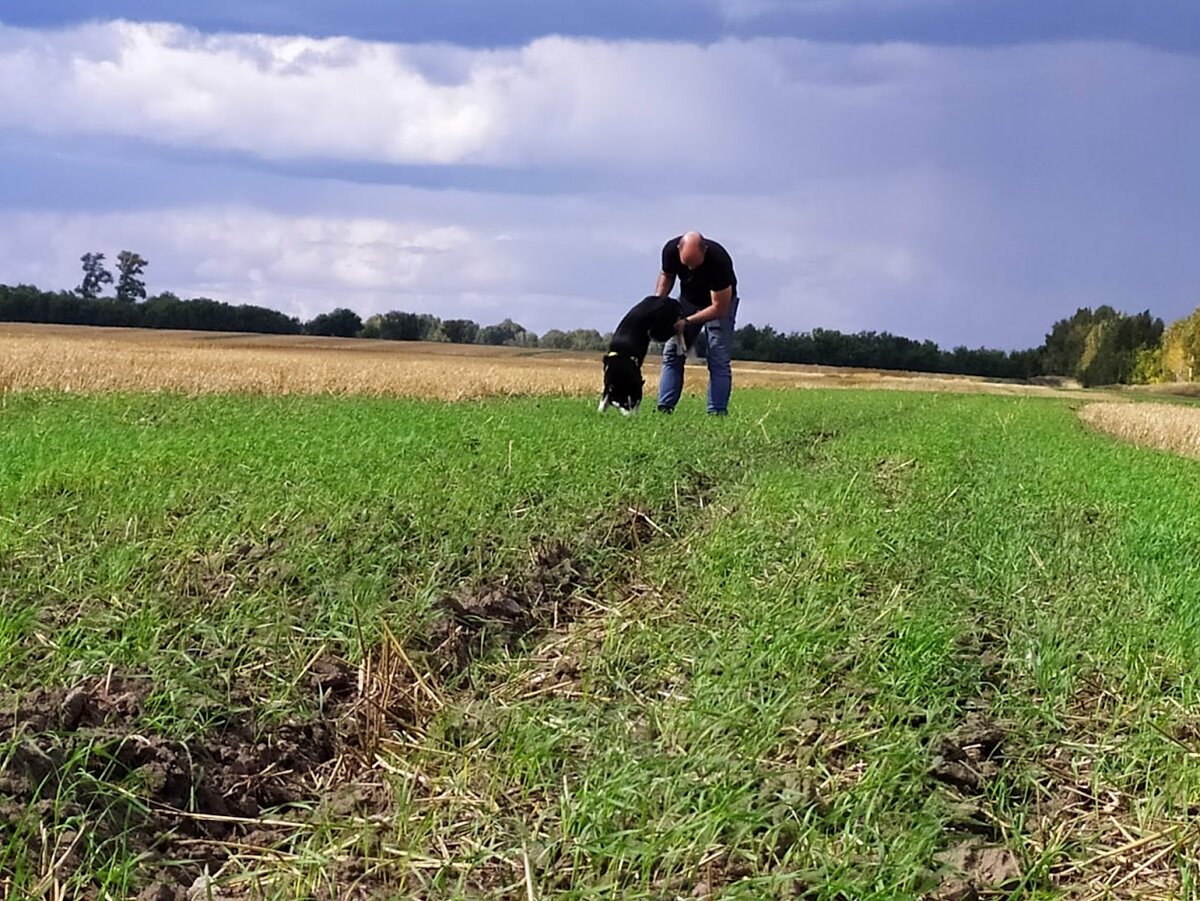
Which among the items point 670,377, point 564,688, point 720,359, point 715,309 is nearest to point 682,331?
point 715,309

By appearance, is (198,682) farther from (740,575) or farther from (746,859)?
(740,575)

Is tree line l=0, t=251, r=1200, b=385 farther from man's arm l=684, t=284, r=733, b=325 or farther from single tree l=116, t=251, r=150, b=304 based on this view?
man's arm l=684, t=284, r=733, b=325

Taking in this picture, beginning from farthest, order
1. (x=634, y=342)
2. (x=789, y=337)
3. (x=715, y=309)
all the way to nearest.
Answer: (x=789, y=337) → (x=715, y=309) → (x=634, y=342)

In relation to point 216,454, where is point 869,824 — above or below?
below

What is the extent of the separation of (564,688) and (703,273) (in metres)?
8.70

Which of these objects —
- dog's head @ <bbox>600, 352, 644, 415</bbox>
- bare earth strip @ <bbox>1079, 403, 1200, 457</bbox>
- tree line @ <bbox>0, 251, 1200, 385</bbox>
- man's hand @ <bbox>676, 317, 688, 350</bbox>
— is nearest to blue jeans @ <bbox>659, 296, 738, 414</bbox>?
man's hand @ <bbox>676, 317, 688, 350</bbox>

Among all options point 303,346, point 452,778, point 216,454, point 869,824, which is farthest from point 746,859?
point 303,346

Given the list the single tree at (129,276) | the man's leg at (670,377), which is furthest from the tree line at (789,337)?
the man's leg at (670,377)

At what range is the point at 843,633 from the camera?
3996 mm

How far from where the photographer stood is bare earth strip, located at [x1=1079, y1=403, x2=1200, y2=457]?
20109mm

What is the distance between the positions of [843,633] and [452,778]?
1637mm

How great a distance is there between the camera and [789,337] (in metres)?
91.0

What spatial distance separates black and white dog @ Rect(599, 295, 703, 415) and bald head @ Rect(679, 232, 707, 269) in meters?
0.50

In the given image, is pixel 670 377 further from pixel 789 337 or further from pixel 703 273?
pixel 789 337
